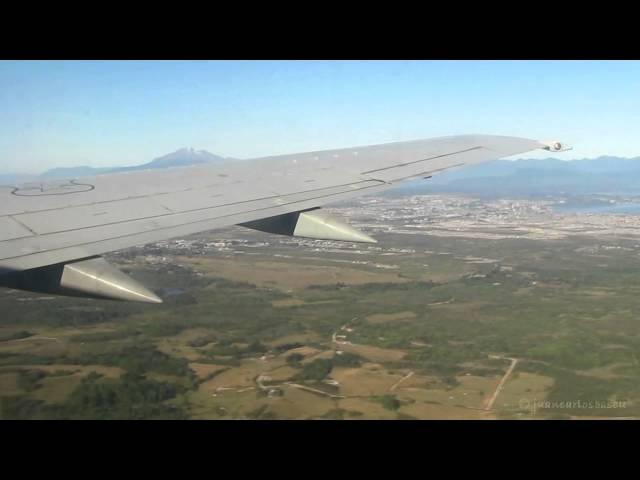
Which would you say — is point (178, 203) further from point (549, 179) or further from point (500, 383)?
point (549, 179)

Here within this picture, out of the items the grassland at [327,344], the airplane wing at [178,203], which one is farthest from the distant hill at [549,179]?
the airplane wing at [178,203]

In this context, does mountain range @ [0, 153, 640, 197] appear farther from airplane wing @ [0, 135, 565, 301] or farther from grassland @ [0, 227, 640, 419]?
airplane wing @ [0, 135, 565, 301]

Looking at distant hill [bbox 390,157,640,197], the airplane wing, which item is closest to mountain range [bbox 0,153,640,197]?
distant hill [bbox 390,157,640,197]

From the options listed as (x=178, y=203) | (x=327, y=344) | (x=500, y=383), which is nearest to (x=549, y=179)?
(x=327, y=344)

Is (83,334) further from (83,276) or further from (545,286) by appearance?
(545,286)

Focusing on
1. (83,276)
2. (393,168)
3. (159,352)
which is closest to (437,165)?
(393,168)
